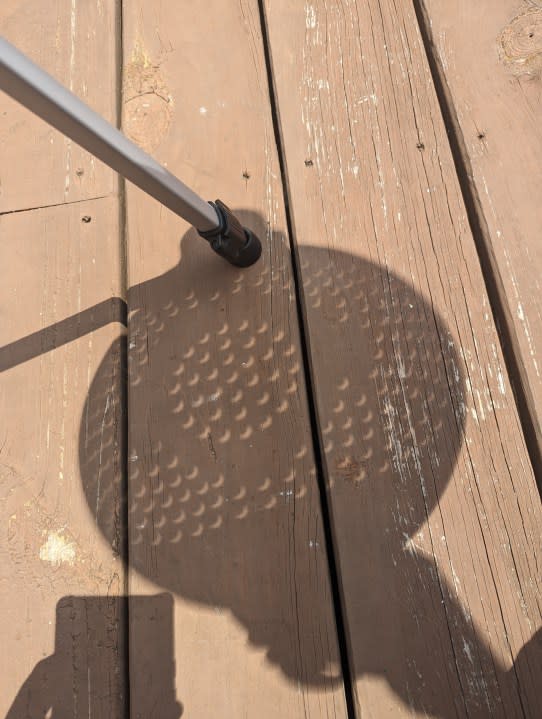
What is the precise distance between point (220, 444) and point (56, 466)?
0.27 meters

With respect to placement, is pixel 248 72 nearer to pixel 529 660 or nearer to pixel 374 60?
pixel 374 60

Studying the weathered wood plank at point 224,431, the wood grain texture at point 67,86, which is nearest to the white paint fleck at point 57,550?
the weathered wood plank at point 224,431

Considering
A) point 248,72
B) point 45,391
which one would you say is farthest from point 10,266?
point 248,72

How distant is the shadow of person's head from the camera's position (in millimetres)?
1042

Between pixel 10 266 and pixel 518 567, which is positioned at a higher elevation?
pixel 10 266

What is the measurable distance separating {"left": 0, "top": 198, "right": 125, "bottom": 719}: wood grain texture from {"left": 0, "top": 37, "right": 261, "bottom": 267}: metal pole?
0.81 ft

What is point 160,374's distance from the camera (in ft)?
3.94

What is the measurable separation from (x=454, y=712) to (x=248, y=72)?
3.95 ft

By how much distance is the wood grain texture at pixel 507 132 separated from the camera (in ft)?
3.85

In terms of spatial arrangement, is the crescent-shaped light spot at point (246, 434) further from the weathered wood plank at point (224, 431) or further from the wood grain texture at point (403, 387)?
the wood grain texture at point (403, 387)

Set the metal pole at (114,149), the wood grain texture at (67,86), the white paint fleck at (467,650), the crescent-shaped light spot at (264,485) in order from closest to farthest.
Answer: the metal pole at (114,149) → the white paint fleck at (467,650) → the crescent-shaped light spot at (264,485) → the wood grain texture at (67,86)

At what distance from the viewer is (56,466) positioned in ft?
3.82

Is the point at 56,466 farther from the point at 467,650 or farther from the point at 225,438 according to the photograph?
the point at 467,650

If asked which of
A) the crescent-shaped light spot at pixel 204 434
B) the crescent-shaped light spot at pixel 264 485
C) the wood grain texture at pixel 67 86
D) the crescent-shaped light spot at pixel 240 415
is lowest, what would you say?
the crescent-shaped light spot at pixel 264 485
